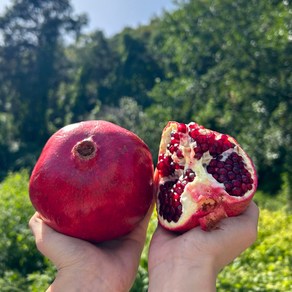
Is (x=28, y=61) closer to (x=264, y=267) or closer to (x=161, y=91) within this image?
(x=161, y=91)

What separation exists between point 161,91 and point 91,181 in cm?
1188

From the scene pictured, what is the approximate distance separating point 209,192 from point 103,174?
400mm

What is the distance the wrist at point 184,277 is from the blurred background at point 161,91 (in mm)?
1875

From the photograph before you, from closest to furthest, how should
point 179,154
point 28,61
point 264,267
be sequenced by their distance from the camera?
point 179,154 → point 264,267 → point 28,61

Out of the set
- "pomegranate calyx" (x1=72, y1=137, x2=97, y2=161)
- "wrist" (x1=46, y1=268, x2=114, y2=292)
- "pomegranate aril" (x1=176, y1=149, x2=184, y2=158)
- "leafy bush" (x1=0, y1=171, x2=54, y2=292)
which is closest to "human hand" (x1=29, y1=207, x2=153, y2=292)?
"wrist" (x1=46, y1=268, x2=114, y2=292)

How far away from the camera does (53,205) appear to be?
5.86 ft

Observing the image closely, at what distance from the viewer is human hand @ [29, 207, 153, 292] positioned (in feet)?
5.96

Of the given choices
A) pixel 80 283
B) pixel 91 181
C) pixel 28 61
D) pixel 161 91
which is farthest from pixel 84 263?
pixel 28 61

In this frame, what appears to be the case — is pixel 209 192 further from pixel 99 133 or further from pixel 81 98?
pixel 81 98

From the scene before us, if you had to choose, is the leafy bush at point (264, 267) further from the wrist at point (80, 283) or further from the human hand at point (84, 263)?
the wrist at point (80, 283)

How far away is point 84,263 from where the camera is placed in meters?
1.83

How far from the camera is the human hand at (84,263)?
182 cm

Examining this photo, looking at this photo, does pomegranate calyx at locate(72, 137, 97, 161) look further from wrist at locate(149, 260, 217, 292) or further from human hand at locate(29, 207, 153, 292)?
wrist at locate(149, 260, 217, 292)

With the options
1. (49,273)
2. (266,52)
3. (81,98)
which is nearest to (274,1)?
(266,52)
